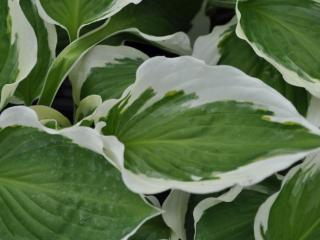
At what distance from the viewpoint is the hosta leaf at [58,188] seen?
0.48 m

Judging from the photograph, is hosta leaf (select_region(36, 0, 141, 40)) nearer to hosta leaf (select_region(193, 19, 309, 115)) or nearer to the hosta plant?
the hosta plant

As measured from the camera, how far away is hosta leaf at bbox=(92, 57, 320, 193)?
0.44 metres

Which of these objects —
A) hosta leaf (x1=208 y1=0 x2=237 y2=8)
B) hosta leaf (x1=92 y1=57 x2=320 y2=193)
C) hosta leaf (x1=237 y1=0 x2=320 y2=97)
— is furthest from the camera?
hosta leaf (x1=208 y1=0 x2=237 y2=8)

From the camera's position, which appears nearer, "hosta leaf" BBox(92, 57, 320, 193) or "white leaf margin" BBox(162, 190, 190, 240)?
"hosta leaf" BBox(92, 57, 320, 193)

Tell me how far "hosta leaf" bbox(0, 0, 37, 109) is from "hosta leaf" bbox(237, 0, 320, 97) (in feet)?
0.67

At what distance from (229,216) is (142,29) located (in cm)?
25

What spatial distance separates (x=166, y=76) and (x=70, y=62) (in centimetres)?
13

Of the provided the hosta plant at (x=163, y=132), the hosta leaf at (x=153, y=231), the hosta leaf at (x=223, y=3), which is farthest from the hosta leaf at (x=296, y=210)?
the hosta leaf at (x=223, y=3)

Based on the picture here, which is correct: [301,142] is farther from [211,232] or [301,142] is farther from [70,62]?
[70,62]

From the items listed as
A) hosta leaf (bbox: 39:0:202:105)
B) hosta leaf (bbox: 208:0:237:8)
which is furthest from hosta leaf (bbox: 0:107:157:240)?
hosta leaf (bbox: 208:0:237:8)

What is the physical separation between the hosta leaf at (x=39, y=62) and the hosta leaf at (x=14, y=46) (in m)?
0.06

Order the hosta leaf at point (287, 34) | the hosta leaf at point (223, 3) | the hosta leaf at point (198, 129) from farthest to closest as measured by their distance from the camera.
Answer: the hosta leaf at point (223, 3), the hosta leaf at point (287, 34), the hosta leaf at point (198, 129)

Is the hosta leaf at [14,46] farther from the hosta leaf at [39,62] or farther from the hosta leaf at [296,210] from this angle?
the hosta leaf at [296,210]

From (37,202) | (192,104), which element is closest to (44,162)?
(37,202)
